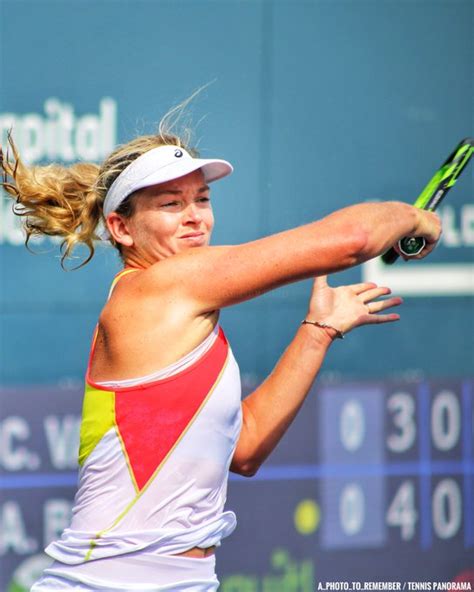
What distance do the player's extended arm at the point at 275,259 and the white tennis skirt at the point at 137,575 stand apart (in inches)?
18.0

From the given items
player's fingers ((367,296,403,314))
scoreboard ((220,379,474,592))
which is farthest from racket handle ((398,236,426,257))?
scoreboard ((220,379,474,592))

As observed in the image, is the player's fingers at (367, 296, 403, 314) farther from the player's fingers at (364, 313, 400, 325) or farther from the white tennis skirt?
the white tennis skirt

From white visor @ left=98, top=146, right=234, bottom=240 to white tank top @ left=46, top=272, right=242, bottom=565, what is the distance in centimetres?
33

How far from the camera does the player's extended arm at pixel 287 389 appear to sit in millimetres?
2334

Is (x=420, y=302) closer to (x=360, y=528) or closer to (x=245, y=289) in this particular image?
(x=360, y=528)

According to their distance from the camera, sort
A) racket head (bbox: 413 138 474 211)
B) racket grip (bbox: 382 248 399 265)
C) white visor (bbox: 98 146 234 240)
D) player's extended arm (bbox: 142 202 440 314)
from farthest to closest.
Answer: racket head (bbox: 413 138 474 211), racket grip (bbox: 382 248 399 265), white visor (bbox: 98 146 234 240), player's extended arm (bbox: 142 202 440 314)

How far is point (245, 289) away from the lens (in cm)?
206

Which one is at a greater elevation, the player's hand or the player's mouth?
the player's mouth

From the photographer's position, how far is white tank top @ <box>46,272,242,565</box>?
206cm

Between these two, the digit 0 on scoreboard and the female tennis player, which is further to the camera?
the digit 0 on scoreboard

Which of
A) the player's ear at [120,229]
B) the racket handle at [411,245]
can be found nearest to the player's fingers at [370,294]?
the racket handle at [411,245]

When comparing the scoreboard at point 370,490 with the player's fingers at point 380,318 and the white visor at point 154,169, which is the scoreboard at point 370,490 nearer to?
the player's fingers at point 380,318

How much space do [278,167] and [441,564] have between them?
1.46 m

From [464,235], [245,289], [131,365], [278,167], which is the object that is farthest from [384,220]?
[464,235]
